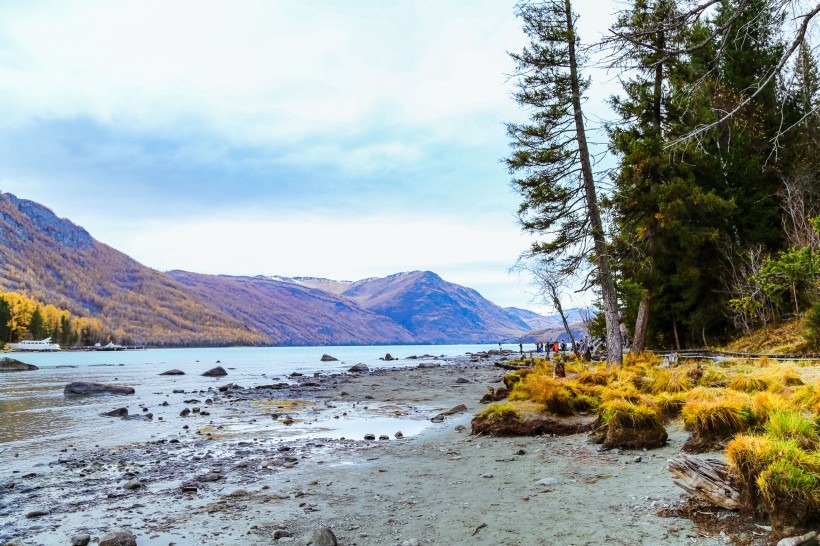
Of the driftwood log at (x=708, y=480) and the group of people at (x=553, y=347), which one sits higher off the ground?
the driftwood log at (x=708, y=480)

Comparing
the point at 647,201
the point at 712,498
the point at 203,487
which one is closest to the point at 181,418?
the point at 203,487

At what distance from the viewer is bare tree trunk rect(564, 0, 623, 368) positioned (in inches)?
648

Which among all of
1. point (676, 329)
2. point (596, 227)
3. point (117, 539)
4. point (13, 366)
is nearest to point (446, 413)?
point (596, 227)

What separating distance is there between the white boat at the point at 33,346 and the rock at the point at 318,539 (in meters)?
121

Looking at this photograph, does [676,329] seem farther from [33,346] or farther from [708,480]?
[33,346]

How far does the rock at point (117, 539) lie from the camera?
4.96 metres

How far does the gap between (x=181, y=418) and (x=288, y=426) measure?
186 inches

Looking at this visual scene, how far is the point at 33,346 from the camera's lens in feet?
326

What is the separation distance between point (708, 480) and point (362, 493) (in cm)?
427

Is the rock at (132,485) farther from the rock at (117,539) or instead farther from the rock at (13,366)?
the rock at (13,366)

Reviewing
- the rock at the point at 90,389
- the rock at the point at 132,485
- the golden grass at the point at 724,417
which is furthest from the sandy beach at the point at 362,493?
the rock at the point at 90,389

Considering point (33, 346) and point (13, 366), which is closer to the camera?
point (13, 366)

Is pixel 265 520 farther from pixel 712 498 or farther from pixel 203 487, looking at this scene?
pixel 712 498

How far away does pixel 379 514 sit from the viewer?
18.5ft
